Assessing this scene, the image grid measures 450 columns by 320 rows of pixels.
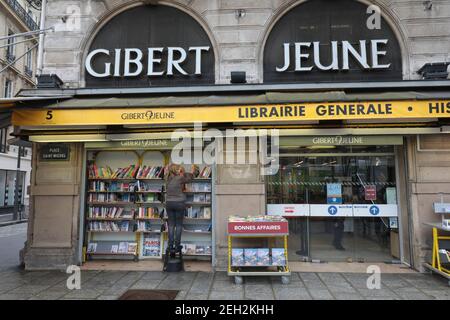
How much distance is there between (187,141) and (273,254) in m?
3.11

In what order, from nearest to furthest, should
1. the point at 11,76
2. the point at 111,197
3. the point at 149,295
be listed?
the point at 149,295 → the point at 111,197 → the point at 11,76

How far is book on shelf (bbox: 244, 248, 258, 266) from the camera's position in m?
5.89

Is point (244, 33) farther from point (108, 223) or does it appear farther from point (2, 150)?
point (2, 150)

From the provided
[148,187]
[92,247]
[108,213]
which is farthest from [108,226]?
[148,187]

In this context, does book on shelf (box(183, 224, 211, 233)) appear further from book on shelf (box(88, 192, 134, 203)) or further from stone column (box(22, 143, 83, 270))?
stone column (box(22, 143, 83, 270))

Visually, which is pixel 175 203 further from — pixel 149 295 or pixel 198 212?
pixel 149 295

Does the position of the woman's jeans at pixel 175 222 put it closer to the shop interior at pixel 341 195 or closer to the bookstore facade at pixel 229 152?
the bookstore facade at pixel 229 152

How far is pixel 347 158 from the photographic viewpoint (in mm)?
7395

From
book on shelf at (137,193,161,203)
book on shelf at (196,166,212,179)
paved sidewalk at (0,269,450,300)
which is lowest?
paved sidewalk at (0,269,450,300)

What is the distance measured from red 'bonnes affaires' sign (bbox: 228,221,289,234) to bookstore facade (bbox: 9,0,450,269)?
939mm

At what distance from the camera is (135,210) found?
7.72 metres

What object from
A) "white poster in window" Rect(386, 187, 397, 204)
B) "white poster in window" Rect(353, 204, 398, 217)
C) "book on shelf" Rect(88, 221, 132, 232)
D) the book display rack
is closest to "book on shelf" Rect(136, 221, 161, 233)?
the book display rack

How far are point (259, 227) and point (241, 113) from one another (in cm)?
212

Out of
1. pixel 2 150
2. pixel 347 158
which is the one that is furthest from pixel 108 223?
pixel 2 150
